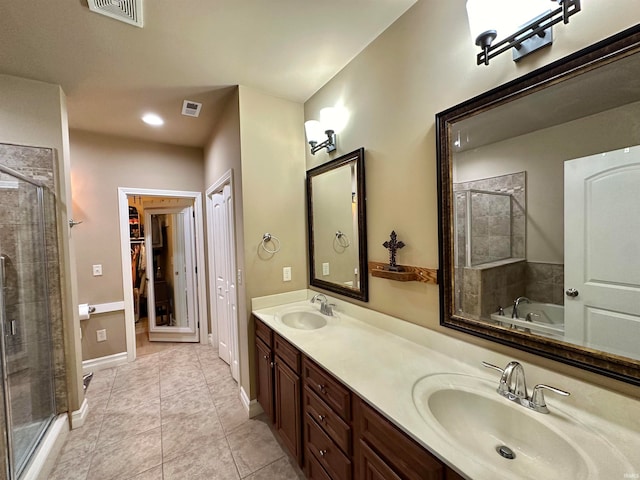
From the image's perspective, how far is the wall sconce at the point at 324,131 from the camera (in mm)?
2014

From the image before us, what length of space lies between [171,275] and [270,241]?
100 inches

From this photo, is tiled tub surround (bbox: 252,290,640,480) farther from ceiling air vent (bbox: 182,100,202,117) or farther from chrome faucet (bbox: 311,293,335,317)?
ceiling air vent (bbox: 182,100,202,117)

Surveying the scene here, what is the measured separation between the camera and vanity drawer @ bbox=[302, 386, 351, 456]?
117 cm

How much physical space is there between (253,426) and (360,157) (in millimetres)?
2244

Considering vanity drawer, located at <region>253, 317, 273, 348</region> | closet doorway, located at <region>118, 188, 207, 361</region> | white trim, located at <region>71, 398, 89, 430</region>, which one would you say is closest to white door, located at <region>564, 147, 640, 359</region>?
vanity drawer, located at <region>253, 317, 273, 348</region>

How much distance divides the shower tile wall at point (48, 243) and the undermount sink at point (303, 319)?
181cm

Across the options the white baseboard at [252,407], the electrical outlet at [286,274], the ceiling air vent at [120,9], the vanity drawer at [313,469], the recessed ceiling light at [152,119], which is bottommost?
the white baseboard at [252,407]

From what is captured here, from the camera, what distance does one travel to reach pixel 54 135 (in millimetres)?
2059

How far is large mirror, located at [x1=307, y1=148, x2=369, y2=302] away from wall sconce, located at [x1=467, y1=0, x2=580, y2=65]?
34.1 inches

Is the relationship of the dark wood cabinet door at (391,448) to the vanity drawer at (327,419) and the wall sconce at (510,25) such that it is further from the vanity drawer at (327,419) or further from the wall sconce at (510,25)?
the wall sconce at (510,25)

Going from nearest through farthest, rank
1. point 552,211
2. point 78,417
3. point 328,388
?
point 552,211 < point 328,388 < point 78,417

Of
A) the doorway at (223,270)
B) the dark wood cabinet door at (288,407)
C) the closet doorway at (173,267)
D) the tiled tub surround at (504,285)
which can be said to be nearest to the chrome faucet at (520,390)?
the tiled tub surround at (504,285)

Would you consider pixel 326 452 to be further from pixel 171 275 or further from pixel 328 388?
pixel 171 275

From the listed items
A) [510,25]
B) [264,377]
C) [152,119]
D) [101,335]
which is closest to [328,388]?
[264,377]
